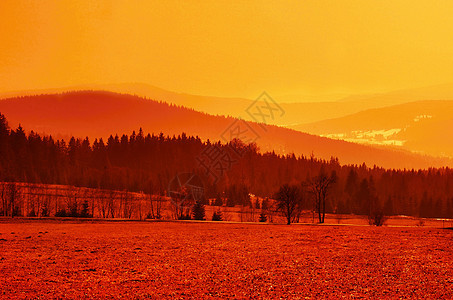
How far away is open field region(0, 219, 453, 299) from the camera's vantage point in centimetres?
2441

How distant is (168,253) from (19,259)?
1050 cm

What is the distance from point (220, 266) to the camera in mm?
31844

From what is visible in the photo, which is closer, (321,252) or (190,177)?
(321,252)

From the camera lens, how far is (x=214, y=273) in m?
29.3

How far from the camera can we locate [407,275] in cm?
2928

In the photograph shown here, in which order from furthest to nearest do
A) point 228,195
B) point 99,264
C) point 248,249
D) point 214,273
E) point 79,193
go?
point 228,195, point 79,193, point 248,249, point 99,264, point 214,273

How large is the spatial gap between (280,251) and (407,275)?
12207mm

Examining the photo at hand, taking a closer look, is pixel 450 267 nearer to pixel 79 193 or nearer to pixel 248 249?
pixel 248 249

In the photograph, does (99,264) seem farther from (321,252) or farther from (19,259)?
(321,252)

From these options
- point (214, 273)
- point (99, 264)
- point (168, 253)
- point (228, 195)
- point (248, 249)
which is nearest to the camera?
point (214, 273)

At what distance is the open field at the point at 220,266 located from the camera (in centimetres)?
2441

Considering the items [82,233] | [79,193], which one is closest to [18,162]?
[79,193]

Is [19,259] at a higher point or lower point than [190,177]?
lower

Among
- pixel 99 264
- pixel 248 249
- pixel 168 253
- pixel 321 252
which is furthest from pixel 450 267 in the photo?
pixel 99 264
